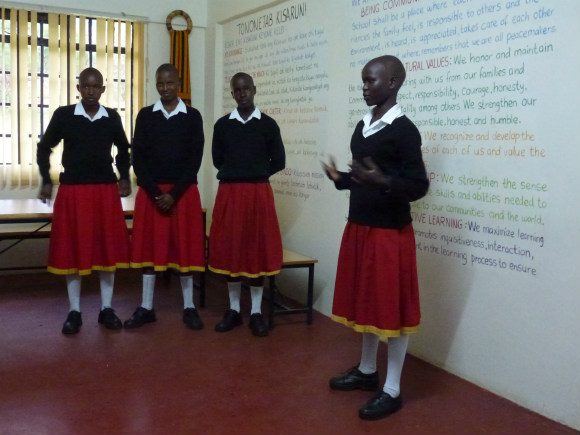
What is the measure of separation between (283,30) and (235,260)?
189cm

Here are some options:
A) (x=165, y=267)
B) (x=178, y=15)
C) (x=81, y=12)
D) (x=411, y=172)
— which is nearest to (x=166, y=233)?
(x=165, y=267)

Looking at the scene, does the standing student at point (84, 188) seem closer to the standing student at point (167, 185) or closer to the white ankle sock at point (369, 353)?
the standing student at point (167, 185)

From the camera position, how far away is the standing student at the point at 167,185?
3516mm

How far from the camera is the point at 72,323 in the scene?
3564mm

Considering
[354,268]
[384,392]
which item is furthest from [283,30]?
[384,392]

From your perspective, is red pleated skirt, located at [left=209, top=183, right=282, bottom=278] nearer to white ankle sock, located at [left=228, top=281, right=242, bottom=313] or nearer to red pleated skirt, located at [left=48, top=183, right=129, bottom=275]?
white ankle sock, located at [left=228, top=281, right=242, bottom=313]

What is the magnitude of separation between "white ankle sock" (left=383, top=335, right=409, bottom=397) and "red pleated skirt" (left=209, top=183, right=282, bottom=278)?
1176 mm

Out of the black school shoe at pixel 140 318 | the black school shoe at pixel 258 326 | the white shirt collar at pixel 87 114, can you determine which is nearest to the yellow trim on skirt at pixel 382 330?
the black school shoe at pixel 258 326

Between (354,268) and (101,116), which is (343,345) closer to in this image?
(354,268)

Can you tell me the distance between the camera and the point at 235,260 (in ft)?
11.8

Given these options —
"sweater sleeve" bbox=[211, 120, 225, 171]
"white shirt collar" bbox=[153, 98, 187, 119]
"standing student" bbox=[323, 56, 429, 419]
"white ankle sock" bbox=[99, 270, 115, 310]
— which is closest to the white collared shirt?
"standing student" bbox=[323, 56, 429, 419]

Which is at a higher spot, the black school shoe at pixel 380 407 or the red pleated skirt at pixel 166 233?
the red pleated skirt at pixel 166 233

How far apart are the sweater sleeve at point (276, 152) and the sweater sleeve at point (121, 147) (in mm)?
846

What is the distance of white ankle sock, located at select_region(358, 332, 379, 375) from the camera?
110 inches
